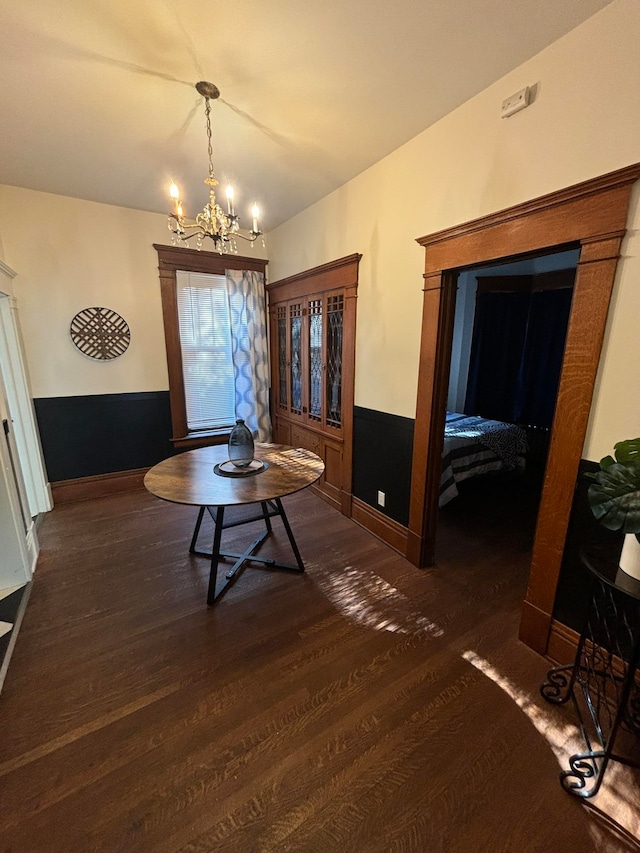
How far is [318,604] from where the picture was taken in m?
2.14

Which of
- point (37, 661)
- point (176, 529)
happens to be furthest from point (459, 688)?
point (176, 529)

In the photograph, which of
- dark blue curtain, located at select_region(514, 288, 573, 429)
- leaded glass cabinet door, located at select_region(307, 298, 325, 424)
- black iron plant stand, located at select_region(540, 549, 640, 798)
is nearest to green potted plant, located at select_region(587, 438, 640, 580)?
black iron plant stand, located at select_region(540, 549, 640, 798)

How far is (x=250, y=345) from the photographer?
4.06 m

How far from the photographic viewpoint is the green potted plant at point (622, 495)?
1146mm

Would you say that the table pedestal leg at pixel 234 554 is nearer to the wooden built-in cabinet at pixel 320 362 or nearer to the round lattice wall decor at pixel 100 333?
the wooden built-in cabinet at pixel 320 362

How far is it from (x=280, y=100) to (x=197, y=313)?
2.37 metres

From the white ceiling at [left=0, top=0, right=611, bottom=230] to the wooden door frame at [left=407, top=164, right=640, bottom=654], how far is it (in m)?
0.65

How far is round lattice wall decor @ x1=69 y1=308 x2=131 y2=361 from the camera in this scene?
3320mm

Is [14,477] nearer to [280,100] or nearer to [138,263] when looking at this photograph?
[138,263]

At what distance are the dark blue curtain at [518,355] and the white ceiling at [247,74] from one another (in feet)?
10.4

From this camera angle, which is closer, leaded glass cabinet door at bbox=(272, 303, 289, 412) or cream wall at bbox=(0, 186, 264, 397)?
cream wall at bbox=(0, 186, 264, 397)

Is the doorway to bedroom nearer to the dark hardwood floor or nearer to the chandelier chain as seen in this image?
the dark hardwood floor

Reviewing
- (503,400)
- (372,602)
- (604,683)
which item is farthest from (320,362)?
(503,400)

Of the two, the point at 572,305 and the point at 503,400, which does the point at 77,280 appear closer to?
the point at 572,305
